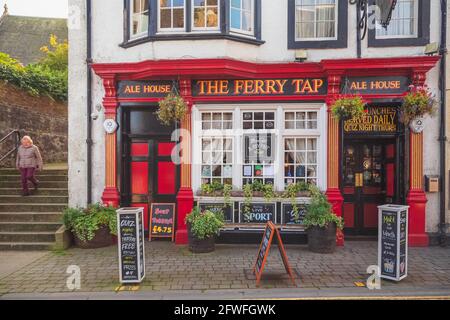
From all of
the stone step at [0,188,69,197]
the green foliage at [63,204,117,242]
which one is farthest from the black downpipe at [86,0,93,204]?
the stone step at [0,188,69,197]

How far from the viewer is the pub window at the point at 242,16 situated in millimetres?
7938

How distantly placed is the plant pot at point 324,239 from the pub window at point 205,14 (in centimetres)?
516

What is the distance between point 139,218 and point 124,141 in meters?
3.54

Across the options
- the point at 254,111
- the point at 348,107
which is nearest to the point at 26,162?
the point at 254,111

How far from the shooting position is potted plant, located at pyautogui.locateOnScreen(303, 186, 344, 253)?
713cm

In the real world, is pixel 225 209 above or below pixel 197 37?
below

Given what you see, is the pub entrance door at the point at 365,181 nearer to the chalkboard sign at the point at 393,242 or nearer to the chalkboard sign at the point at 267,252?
the chalkboard sign at the point at 393,242

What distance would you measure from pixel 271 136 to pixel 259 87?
120 centimetres

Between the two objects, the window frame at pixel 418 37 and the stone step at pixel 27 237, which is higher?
the window frame at pixel 418 37

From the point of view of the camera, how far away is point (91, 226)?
742 cm

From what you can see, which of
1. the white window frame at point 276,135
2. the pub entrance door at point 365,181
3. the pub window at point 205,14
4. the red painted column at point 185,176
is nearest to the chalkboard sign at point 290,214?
the white window frame at point 276,135

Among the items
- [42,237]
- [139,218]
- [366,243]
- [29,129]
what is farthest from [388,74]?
[29,129]

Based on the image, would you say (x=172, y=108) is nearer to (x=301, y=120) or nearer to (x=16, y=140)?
(x=301, y=120)
